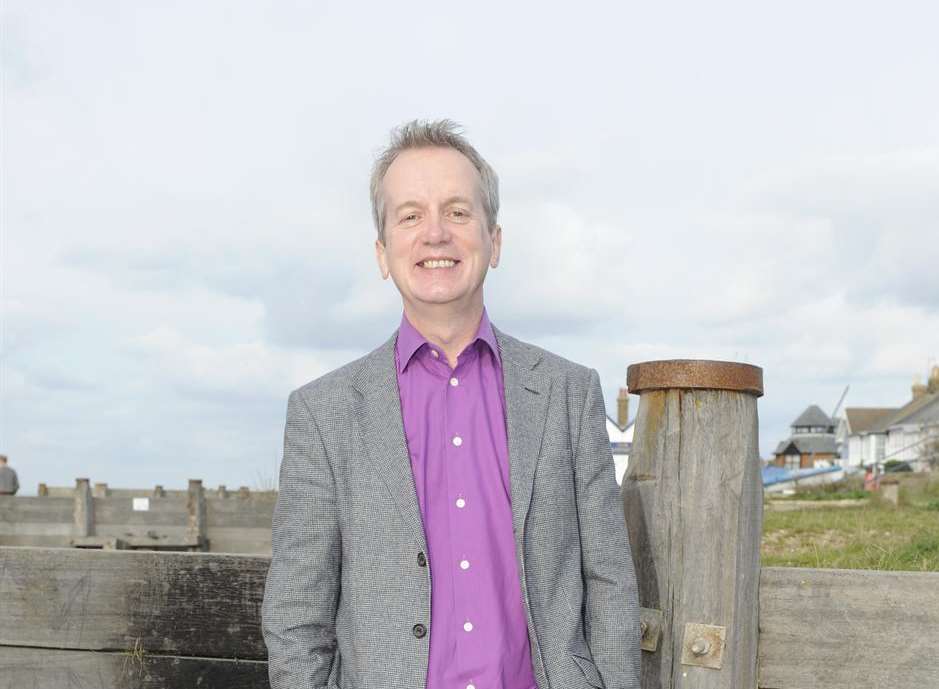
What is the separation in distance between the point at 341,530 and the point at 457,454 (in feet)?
1.24

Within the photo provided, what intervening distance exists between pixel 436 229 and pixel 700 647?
1.45 meters

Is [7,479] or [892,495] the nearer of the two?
[7,479]

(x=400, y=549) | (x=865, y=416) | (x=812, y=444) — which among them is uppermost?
(x=865, y=416)

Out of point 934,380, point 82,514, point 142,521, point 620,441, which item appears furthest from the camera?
point 934,380

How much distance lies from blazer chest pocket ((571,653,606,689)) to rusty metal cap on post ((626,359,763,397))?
0.88 m

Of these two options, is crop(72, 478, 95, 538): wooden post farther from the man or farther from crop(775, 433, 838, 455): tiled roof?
crop(775, 433, 838, 455): tiled roof

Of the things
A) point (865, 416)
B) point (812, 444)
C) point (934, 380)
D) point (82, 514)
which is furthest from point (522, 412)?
point (812, 444)

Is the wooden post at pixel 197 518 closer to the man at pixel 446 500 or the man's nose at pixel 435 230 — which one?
the man at pixel 446 500

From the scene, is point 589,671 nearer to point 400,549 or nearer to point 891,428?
point 400,549

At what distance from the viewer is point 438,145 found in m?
2.82

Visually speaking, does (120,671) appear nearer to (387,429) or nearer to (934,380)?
(387,429)

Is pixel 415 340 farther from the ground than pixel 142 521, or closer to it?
farther from the ground

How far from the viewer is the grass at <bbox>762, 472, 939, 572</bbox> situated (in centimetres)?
688

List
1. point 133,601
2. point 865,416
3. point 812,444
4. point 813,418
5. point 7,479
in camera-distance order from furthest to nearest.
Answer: point 813,418 < point 812,444 < point 865,416 < point 7,479 < point 133,601
